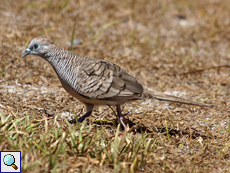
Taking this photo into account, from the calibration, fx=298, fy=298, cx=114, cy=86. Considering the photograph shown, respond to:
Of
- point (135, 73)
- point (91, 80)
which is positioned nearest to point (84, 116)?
point (91, 80)

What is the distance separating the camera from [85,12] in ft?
24.5

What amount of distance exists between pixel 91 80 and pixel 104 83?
172 millimetres

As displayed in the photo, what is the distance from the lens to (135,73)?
5602 mm

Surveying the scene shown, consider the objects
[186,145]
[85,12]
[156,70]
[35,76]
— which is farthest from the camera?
[85,12]

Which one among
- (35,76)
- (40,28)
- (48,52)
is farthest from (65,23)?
(48,52)

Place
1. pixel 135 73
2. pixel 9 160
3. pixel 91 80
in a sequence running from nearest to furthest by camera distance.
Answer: pixel 9 160, pixel 91 80, pixel 135 73

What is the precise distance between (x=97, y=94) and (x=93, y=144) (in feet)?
2.32

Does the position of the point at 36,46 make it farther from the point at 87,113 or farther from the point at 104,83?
the point at 87,113

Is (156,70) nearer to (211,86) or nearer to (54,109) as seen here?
(211,86)

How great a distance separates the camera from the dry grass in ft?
10.1

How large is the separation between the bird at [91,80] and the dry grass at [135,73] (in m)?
0.37

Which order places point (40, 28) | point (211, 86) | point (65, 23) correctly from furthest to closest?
point (65, 23) → point (40, 28) → point (211, 86)

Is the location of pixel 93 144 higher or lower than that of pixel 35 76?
lower

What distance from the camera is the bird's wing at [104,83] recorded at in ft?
12.4
